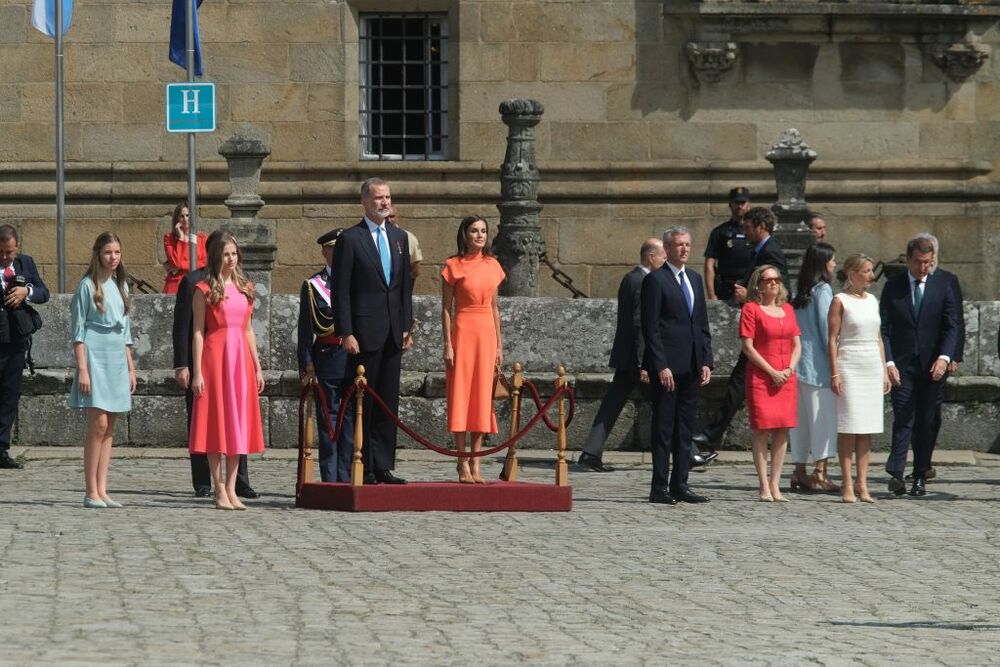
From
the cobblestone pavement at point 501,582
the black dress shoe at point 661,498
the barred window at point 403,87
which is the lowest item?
the cobblestone pavement at point 501,582

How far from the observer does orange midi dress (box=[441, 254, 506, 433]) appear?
13.8 metres

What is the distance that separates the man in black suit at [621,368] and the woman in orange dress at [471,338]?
169 centimetres

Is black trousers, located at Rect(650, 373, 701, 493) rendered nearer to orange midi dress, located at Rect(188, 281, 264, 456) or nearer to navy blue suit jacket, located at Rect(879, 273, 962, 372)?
navy blue suit jacket, located at Rect(879, 273, 962, 372)

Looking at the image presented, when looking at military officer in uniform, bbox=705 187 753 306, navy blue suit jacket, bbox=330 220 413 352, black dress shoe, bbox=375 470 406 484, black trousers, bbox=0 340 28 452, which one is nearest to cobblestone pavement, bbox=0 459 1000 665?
black dress shoe, bbox=375 470 406 484

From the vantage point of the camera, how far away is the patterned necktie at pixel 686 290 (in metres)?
14.2

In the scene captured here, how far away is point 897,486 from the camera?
47.8 ft

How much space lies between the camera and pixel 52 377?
16812 mm

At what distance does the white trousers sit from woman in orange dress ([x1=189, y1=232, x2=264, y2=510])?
3592mm

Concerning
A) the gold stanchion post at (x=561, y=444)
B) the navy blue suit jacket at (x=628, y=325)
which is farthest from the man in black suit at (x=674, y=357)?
the navy blue suit jacket at (x=628, y=325)

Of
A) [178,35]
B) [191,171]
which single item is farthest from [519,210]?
[178,35]

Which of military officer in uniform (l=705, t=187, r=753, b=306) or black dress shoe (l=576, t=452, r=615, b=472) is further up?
military officer in uniform (l=705, t=187, r=753, b=306)

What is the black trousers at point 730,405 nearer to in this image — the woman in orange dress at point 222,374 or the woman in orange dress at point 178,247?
the woman in orange dress at point 222,374

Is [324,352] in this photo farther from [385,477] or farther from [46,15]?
[46,15]

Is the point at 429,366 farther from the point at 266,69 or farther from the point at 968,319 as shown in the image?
the point at 266,69
